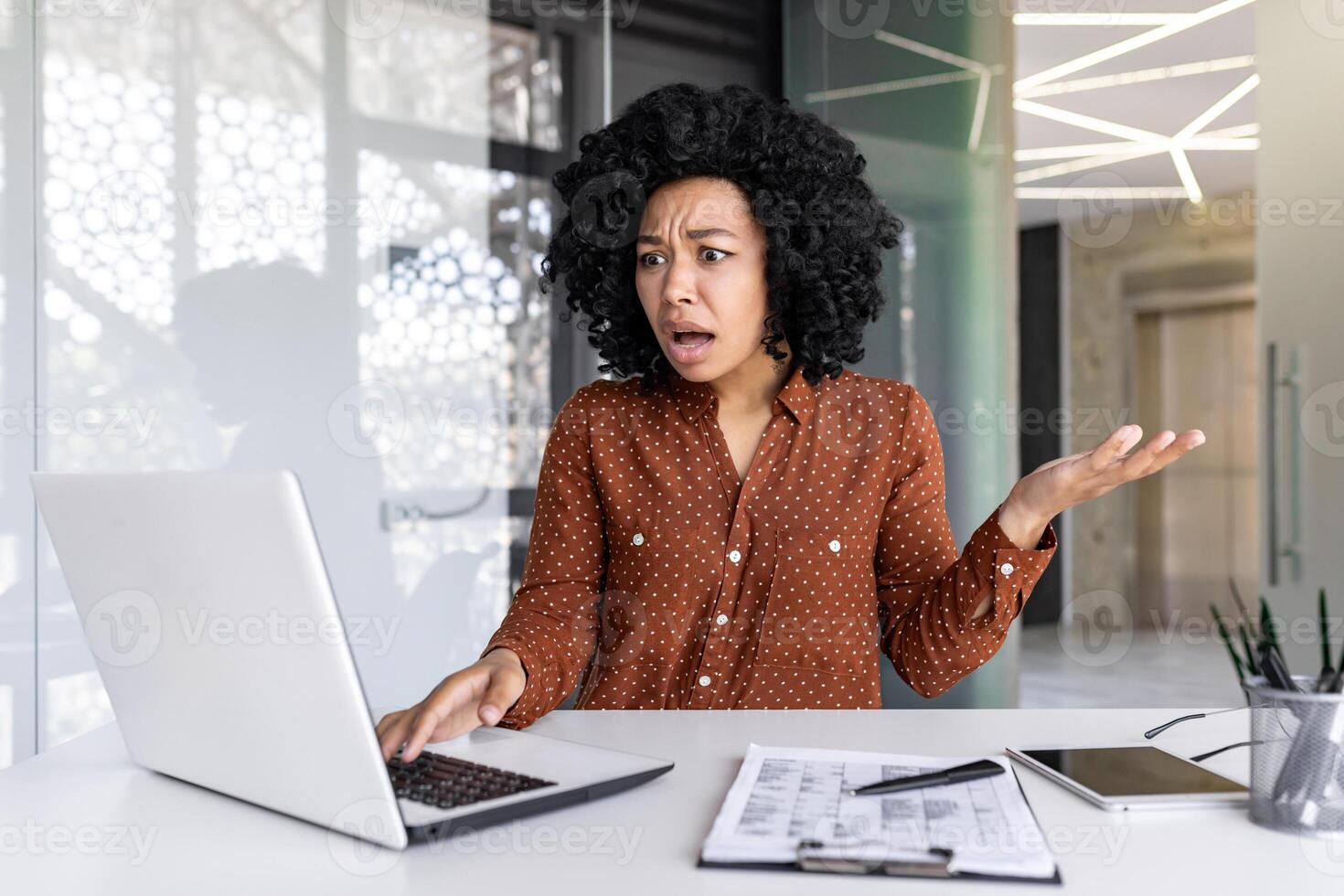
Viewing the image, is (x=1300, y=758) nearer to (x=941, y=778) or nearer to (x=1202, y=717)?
(x=941, y=778)

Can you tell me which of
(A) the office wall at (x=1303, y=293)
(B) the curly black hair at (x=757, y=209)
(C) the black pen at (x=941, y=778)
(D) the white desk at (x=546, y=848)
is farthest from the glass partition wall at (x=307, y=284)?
(C) the black pen at (x=941, y=778)

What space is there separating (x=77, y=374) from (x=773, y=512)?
164cm

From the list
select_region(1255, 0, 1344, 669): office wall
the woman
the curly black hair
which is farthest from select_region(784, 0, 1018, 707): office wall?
the woman

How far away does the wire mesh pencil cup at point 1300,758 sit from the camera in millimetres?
834

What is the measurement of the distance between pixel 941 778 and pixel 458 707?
47cm

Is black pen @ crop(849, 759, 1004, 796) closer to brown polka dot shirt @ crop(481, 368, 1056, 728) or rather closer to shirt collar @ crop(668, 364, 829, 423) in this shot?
brown polka dot shirt @ crop(481, 368, 1056, 728)

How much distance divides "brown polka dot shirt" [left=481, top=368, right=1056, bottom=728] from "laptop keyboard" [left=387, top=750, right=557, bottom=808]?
0.53 m

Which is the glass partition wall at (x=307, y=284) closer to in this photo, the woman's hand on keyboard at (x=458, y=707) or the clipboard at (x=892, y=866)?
the woman's hand on keyboard at (x=458, y=707)

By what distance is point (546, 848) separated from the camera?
844 millimetres

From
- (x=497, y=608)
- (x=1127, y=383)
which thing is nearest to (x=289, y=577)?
(x=497, y=608)

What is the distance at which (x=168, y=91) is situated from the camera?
8.78ft

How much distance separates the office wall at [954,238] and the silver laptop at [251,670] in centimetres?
263

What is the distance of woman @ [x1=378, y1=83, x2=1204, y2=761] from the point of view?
5.36ft

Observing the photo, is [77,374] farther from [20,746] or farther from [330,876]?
[330,876]
